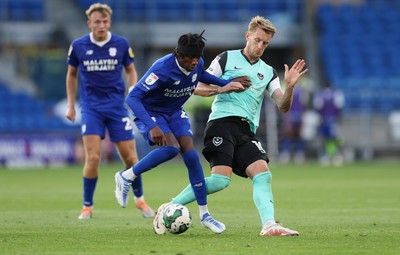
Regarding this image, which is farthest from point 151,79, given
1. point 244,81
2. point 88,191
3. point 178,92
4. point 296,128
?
point 296,128

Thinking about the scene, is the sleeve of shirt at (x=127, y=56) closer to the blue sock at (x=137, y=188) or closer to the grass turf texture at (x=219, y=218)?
the blue sock at (x=137, y=188)

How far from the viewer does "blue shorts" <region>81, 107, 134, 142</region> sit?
11828 millimetres

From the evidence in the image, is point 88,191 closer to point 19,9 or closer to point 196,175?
point 196,175

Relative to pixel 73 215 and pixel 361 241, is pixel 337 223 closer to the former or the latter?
pixel 361 241

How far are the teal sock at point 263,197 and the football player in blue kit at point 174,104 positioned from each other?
468 mm

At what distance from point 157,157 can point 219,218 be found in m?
2.10

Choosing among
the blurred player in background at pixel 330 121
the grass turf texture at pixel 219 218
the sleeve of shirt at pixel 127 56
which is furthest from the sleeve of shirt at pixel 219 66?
the blurred player in background at pixel 330 121

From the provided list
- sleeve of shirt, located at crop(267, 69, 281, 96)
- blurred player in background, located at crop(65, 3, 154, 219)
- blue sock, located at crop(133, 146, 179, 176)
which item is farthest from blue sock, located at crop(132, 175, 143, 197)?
sleeve of shirt, located at crop(267, 69, 281, 96)

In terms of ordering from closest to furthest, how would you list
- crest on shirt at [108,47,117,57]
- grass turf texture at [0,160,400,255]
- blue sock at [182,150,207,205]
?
grass turf texture at [0,160,400,255] → blue sock at [182,150,207,205] → crest on shirt at [108,47,117,57]

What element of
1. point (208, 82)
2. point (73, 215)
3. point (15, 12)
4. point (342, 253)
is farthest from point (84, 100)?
point (15, 12)

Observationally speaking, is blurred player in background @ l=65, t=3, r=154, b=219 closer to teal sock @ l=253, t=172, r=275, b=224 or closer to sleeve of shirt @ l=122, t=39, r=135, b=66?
sleeve of shirt @ l=122, t=39, r=135, b=66

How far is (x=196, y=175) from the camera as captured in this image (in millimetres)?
9516

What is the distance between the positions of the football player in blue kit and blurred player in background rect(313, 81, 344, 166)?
17540mm

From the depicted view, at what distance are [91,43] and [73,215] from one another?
6.87ft
